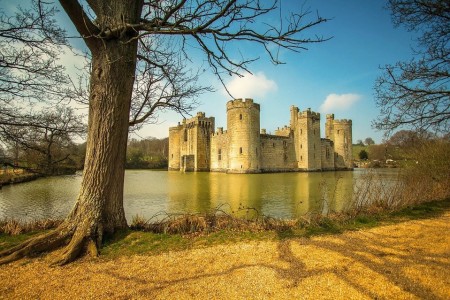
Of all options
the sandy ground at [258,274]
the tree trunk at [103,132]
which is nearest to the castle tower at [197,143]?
the tree trunk at [103,132]

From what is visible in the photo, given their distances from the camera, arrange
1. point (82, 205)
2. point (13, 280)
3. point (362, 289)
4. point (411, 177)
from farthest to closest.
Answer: point (411, 177), point (82, 205), point (13, 280), point (362, 289)

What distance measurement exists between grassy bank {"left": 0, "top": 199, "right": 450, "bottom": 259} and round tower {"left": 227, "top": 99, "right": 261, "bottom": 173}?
2296cm

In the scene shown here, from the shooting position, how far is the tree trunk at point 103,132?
11.9ft

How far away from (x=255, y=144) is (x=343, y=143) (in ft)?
55.4

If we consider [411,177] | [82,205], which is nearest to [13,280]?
[82,205]

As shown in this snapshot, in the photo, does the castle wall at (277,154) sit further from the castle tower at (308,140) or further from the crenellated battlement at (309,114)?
the crenellated battlement at (309,114)

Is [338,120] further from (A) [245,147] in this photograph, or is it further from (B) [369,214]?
(B) [369,214]

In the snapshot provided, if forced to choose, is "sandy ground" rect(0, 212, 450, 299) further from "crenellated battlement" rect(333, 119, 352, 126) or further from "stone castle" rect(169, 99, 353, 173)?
Result: "crenellated battlement" rect(333, 119, 352, 126)

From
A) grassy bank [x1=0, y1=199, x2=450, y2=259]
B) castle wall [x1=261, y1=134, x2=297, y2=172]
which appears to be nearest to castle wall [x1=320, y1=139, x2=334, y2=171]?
castle wall [x1=261, y1=134, x2=297, y2=172]

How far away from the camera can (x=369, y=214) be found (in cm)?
558

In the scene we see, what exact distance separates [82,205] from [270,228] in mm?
2880

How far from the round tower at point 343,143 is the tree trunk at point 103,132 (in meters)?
39.0

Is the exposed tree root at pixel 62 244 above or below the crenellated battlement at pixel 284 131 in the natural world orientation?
below

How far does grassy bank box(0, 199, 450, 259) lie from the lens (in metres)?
3.64
